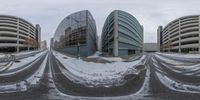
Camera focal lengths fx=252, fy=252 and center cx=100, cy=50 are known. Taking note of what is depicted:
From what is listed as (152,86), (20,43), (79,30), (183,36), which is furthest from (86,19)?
(183,36)

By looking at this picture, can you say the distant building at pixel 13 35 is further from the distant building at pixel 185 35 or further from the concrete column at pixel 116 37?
the distant building at pixel 185 35

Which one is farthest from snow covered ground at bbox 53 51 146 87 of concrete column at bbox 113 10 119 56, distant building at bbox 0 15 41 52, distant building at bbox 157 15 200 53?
distant building at bbox 157 15 200 53

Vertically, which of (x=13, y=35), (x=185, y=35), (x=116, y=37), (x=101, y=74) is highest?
(x=185, y=35)

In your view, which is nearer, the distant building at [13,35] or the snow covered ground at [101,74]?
the snow covered ground at [101,74]

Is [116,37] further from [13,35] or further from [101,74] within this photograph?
[13,35]

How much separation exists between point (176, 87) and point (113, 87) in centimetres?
317

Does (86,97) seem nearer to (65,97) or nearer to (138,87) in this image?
(65,97)

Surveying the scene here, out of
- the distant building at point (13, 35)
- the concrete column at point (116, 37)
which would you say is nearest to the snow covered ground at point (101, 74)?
the concrete column at point (116, 37)

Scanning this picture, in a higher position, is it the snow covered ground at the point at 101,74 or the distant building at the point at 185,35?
the distant building at the point at 185,35

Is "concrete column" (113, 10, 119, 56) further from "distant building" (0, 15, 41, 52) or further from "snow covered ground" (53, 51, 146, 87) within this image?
"distant building" (0, 15, 41, 52)

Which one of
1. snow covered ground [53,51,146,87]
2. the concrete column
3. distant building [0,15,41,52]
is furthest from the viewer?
distant building [0,15,41,52]

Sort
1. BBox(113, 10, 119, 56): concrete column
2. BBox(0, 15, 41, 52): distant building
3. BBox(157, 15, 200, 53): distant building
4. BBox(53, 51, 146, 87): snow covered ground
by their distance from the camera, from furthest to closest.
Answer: BBox(157, 15, 200, 53): distant building, BBox(0, 15, 41, 52): distant building, BBox(113, 10, 119, 56): concrete column, BBox(53, 51, 146, 87): snow covered ground

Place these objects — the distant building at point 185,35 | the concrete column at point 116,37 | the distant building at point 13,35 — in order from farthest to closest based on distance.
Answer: the distant building at point 185,35 → the distant building at point 13,35 → the concrete column at point 116,37

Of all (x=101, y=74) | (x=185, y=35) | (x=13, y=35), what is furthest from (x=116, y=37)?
(x=185, y=35)
